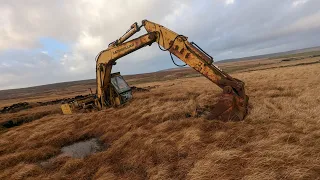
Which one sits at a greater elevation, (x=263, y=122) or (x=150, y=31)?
(x=150, y=31)

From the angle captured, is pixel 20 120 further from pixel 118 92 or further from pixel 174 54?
pixel 174 54

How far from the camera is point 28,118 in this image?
17.6 m

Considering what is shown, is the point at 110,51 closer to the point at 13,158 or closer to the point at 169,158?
the point at 13,158

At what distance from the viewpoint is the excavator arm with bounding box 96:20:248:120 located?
349 inches

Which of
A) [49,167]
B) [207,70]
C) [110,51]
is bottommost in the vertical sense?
[49,167]

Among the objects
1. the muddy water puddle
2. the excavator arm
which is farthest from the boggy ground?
the excavator arm

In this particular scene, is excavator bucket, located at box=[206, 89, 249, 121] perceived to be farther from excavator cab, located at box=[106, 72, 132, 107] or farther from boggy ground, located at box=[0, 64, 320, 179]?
excavator cab, located at box=[106, 72, 132, 107]

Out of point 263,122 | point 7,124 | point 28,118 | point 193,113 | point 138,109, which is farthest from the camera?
point 28,118

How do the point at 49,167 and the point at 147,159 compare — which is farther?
the point at 49,167

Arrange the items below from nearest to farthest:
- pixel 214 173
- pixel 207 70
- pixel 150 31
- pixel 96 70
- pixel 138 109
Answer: pixel 214 173 → pixel 207 70 → pixel 150 31 → pixel 138 109 → pixel 96 70

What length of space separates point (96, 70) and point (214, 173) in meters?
11.1

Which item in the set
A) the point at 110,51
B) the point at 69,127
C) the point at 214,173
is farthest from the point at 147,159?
the point at 110,51

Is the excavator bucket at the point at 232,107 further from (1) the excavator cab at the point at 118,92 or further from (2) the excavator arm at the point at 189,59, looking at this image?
(1) the excavator cab at the point at 118,92

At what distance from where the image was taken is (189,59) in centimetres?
991
